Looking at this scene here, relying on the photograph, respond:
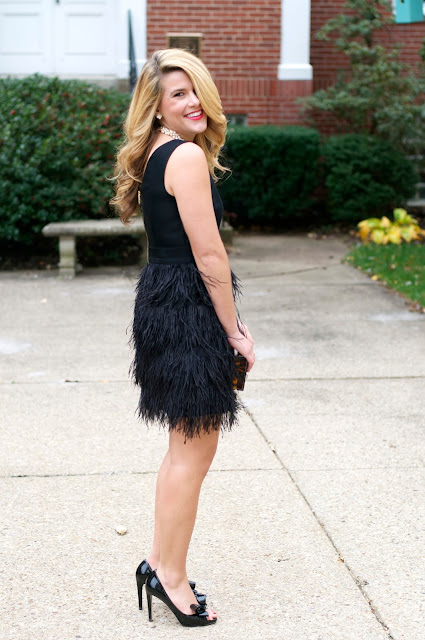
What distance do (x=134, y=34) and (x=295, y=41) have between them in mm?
2052

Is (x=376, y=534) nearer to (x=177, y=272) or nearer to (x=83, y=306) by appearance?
(x=177, y=272)

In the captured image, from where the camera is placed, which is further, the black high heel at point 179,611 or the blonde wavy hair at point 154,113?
the black high heel at point 179,611

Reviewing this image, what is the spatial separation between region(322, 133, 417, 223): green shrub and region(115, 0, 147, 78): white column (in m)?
2.65

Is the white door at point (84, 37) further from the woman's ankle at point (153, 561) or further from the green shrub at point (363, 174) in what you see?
the woman's ankle at point (153, 561)

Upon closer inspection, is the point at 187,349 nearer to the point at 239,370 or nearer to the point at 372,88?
the point at 239,370

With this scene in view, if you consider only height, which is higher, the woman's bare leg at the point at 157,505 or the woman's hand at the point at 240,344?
the woman's hand at the point at 240,344

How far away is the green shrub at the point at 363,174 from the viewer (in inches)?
418

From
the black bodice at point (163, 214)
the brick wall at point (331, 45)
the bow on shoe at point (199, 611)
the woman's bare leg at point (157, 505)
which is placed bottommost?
the bow on shoe at point (199, 611)

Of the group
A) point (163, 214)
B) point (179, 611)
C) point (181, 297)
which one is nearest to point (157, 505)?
point (179, 611)

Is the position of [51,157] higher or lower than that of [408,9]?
lower

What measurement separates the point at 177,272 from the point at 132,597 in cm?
116

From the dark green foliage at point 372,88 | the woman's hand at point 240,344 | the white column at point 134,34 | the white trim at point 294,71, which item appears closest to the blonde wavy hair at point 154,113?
the woman's hand at point 240,344

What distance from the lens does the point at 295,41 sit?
1126 cm

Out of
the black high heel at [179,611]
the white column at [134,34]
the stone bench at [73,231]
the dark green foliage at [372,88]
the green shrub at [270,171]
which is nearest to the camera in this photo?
the black high heel at [179,611]
